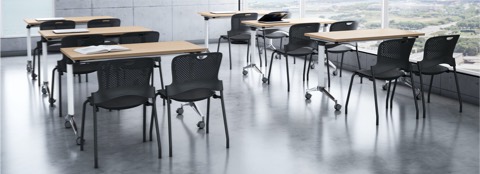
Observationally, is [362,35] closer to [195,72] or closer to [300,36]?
[300,36]

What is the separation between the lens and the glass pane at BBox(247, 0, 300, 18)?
11180 mm

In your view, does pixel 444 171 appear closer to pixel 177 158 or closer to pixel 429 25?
pixel 177 158

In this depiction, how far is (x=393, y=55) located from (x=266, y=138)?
5.08 feet

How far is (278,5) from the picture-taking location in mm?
11812

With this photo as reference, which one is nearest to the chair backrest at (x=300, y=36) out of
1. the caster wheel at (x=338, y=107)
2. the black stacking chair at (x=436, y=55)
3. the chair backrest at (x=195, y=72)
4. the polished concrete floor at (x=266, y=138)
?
the polished concrete floor at (x=266, y=138)

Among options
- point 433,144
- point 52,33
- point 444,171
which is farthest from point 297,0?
point 444,171

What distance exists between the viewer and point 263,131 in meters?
5.79

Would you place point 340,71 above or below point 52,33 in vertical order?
below

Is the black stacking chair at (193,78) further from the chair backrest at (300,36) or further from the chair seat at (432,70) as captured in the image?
the chair backrest at (300,36)

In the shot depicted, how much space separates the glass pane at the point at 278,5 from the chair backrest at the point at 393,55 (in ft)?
15.2

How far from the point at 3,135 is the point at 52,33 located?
5.19 ft

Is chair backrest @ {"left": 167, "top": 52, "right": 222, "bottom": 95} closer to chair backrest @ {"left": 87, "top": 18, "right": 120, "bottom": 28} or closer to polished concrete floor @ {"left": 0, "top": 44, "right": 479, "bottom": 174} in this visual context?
polished concrete floor @ {"left": 0, "top": 44, "right": 479, "bottom": 174}

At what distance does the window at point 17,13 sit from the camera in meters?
10.5

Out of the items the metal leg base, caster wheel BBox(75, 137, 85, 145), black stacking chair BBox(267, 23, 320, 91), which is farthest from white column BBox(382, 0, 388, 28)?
caster wheel BBox(75, 137, 85, 145)
